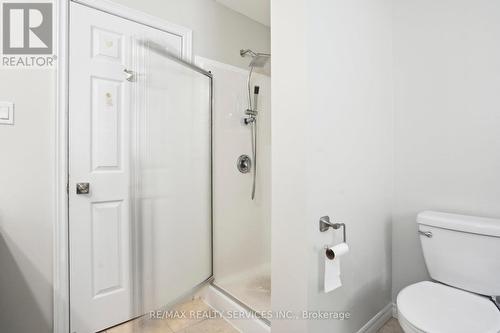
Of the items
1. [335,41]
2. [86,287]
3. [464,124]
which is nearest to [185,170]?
[86,287]

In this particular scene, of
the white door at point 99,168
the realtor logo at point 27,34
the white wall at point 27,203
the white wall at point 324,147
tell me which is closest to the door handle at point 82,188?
the white door at point 99,168

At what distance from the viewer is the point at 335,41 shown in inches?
48.1

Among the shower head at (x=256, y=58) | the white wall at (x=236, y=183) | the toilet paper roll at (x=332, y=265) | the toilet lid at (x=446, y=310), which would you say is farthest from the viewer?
the shower head at (x=256, y=58)

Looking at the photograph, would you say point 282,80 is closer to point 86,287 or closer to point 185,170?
point 185,170

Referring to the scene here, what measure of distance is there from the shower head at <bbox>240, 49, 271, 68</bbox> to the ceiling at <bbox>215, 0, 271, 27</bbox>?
13.2 inches

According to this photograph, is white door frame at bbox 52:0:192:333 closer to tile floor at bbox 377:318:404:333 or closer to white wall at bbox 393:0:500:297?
tile floor at bbox 377:318:404:333

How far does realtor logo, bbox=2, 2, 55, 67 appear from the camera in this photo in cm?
137

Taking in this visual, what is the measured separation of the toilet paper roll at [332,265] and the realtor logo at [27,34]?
1856 millimetres

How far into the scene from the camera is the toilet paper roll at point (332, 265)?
112 cm

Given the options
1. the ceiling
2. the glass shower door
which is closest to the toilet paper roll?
the glass shower door

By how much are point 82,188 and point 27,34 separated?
36.8 inches

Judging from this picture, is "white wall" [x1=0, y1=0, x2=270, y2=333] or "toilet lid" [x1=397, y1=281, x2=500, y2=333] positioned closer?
"toilet lid" [x1=397, y1=281, x2=500, y2=333]

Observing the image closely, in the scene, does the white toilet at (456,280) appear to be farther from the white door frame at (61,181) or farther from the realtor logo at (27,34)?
the realtor logo at (27,34)

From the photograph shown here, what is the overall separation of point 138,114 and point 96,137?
43cm
